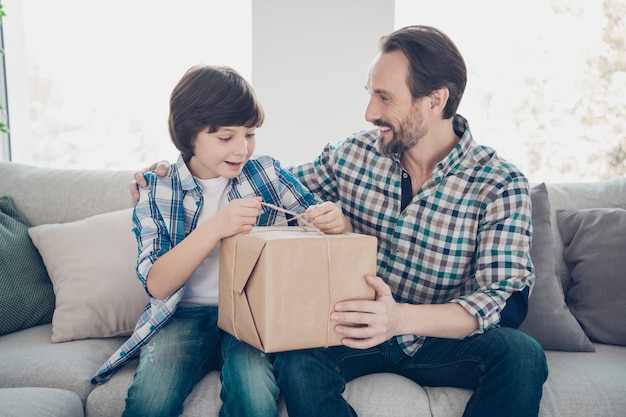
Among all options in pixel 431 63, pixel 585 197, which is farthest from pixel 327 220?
pixel 585 197

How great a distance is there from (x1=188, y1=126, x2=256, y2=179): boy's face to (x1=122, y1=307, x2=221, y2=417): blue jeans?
0.37m

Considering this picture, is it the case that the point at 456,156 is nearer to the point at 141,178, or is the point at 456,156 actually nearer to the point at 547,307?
the point at 547,307

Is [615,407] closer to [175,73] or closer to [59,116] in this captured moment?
[175,73]

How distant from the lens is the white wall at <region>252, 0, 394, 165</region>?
9.30ft

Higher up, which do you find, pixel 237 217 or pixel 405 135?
pixel 405 135

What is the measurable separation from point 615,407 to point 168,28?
9.00 feet

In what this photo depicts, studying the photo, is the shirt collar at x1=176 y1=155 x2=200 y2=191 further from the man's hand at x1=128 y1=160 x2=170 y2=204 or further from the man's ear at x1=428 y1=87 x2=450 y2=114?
the man's ear at x1=428 y1=87 x2=450 y2=114

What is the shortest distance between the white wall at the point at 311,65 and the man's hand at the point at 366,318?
1.68 m

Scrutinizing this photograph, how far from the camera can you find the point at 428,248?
1.58 metres

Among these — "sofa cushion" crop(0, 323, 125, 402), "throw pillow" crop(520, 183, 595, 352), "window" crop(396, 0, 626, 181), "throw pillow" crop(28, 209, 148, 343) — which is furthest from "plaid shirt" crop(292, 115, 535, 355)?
"window" crop(396, 0, 626, 181)

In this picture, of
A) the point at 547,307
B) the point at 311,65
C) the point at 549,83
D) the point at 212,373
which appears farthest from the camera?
the point at 549,83

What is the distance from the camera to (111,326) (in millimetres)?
1755

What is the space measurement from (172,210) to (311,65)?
1532mm

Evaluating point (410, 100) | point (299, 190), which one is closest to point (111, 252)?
point (299, 190)
